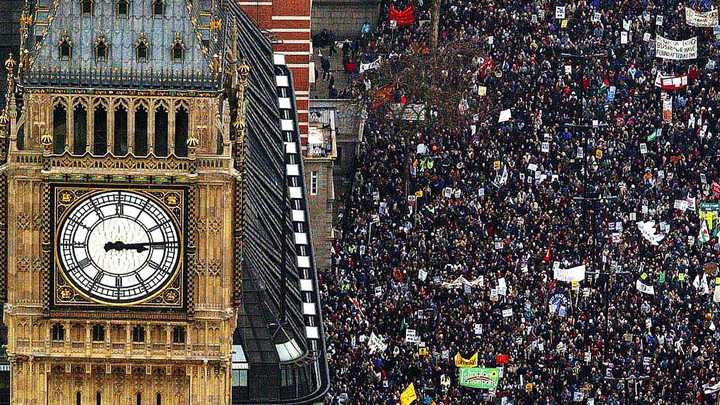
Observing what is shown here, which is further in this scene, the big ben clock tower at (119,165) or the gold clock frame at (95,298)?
the gold clock frame at (95,298)

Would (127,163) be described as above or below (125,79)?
below

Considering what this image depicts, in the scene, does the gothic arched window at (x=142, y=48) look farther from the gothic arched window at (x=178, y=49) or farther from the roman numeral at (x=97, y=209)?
the roman numeral at (x=97, y=209)

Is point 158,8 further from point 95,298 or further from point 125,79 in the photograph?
point 95,298

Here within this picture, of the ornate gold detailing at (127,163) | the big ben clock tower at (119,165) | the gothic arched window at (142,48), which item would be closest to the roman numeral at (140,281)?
the big ben clock tower at (119,165)

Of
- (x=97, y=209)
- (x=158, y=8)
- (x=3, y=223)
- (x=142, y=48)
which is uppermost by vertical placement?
(x=158, y=8)

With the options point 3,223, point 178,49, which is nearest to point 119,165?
point 178,49

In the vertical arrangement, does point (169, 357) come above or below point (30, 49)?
below
